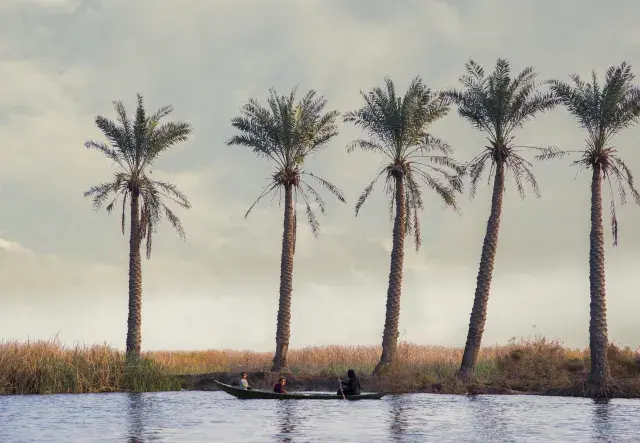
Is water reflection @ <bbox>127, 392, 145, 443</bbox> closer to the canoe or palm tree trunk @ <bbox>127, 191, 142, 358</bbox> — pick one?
the canoe

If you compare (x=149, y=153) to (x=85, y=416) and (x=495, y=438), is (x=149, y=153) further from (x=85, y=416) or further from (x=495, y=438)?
(x=495, y=438)

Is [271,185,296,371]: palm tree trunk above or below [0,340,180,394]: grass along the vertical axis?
above

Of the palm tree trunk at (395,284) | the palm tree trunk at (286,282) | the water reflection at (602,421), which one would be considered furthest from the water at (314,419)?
the palm tree trunk at (286,282)

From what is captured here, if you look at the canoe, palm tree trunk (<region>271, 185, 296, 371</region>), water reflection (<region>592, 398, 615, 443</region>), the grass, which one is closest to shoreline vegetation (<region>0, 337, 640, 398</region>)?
the grass

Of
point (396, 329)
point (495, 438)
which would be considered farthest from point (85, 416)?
point (396, 329)

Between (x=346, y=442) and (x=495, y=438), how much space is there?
14.8ft

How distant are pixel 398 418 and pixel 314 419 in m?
2.96

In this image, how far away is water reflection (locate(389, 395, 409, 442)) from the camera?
27.3 meters

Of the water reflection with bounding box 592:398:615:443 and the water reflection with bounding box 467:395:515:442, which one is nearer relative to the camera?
the water reflection with bounding box 592:398:615:443

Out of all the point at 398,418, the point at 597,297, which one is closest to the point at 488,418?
the point at 398,418

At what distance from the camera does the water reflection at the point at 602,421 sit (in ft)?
87.3

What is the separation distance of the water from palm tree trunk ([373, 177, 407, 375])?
8.03 m

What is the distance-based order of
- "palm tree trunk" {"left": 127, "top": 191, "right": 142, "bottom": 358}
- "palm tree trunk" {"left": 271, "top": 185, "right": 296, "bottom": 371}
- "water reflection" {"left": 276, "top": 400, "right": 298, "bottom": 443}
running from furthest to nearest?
1. "palm tree trunk" {"left": 127, "top": 191, "right": 142, "bottom": 358}
2. "palm tree trunk" {"left": 271, "top": 185, "right": 296, "bottom": 371}
3. "water reflection" {"left": 276, "top": 400, "right": 298, "bottom": 443}

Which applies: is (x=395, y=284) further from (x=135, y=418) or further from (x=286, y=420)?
(x=135, y=418)
